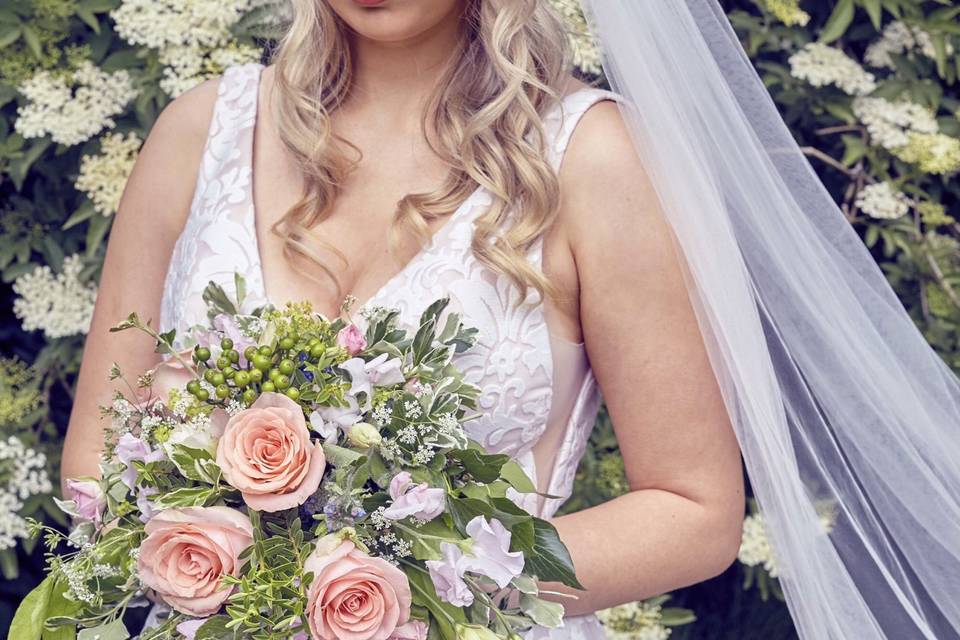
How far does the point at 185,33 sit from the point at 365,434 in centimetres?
169

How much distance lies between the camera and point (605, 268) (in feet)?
6.17

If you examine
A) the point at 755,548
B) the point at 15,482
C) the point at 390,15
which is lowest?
the point at 15,482

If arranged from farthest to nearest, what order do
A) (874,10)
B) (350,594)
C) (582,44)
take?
(874,10)
(582,44)
(350,594)

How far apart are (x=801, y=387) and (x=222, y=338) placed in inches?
32.3

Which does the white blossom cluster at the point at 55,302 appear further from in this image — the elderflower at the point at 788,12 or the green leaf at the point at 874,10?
the green leaf at the point at 874,10

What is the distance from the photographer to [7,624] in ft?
10.6

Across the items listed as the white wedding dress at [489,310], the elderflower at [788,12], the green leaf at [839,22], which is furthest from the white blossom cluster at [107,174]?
the green leaf at [839,22]

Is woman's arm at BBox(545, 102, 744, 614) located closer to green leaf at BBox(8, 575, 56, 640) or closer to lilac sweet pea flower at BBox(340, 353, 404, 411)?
lilac sweet pea flower at BBox(340, 353, 404, 411)

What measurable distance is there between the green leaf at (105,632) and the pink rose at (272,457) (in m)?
0.22

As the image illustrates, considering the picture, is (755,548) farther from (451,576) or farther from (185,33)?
(185,33)

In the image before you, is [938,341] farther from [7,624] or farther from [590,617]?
[7,624]

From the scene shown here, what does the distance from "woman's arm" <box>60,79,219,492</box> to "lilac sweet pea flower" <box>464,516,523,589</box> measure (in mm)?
922

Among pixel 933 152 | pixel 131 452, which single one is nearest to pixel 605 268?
pixel 131 452

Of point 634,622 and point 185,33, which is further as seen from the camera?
point 634,622
